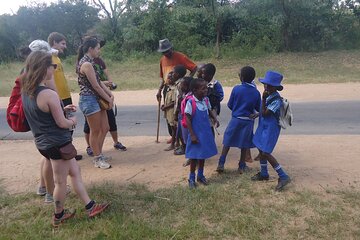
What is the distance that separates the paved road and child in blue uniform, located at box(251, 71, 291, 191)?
307 centimetres

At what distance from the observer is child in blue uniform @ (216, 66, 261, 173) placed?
4.90 meters

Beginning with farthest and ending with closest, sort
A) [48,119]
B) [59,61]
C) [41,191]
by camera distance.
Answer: [59,61] < [41,191] < [48,119]

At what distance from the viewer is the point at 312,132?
752 centimetres

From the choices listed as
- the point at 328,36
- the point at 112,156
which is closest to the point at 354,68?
the point at 328,36

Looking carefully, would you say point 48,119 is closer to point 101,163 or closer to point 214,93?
point 101,163

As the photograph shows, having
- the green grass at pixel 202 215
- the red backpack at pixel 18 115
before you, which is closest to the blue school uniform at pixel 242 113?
the green grass at pixel 202 215

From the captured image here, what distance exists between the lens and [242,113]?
16.3ft

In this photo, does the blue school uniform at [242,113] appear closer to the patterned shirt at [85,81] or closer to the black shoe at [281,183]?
the black shoe at [281,183]

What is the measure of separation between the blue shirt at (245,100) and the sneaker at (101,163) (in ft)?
6.43

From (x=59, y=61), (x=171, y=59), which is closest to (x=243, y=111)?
(x=171, y=59)

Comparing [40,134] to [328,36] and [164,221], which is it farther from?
[328,36]

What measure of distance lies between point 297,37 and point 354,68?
20.0ft

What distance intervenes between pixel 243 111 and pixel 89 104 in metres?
2.05

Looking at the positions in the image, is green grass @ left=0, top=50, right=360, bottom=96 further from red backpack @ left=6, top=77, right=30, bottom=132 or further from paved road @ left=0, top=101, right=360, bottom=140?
red backpack @ left=6, top=77, right=30, bottom=132
